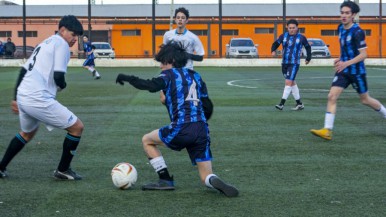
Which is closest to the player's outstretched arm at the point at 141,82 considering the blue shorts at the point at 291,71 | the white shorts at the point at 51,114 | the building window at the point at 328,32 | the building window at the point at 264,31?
the white shorts at the point at 51,114

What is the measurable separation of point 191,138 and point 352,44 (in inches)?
189

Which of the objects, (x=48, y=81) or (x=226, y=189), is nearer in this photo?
(x=226, y=189)

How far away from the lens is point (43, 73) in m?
7.35

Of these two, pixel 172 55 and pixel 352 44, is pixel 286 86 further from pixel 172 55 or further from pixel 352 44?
pixel 172 55

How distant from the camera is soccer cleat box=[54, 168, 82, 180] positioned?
300 inches

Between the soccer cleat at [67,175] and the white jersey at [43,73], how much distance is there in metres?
0.79

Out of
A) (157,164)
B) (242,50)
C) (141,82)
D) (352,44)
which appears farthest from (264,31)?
(141,82)

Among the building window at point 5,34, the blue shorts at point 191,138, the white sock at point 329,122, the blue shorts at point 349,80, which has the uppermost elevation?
the building window at point 5,34

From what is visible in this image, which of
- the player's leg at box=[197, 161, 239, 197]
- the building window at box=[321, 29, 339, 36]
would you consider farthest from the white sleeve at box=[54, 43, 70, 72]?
the building window at box=[321, 29, 339, 36]

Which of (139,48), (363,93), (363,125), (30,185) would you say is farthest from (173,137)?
(139,48)

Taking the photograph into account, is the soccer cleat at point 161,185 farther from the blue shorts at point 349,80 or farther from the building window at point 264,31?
the building window at point 264,31

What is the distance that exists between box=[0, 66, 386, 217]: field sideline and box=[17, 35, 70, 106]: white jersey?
34.5 inches

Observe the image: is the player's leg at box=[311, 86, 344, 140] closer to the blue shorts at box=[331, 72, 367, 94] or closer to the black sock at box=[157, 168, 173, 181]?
the blue shorts at box=[331, 72, 367, 94]

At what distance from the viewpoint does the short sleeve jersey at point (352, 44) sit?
10773 millimetres
